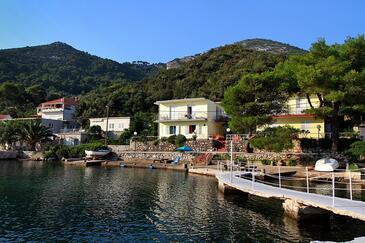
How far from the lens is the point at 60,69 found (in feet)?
506

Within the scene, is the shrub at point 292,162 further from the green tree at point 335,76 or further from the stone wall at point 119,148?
the stone wall at point 119,148

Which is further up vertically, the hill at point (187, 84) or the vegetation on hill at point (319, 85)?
the hill at point (187, 84)

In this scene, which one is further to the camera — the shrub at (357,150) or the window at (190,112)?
the window at (190,112)

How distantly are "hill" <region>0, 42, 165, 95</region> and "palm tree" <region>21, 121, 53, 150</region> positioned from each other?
6218 centimetres

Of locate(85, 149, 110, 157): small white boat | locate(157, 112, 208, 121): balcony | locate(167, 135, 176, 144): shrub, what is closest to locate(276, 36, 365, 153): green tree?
locate(157, 112, 208, 121): balcony

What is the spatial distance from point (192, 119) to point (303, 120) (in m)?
15.7

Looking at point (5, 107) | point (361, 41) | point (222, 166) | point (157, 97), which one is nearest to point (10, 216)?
point (222, 166)

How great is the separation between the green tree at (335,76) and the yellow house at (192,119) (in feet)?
56.5

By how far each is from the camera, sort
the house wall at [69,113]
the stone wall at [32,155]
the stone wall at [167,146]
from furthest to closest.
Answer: the house wall at [69,113] → the stone wall at [32,155] → the stone wall at [167,146]

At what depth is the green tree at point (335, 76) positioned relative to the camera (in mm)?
34375

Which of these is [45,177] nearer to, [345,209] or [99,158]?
[99,158]

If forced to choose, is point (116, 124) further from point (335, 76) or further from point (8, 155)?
point (335, 76)

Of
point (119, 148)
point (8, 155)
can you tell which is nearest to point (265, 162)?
point (119, 148)

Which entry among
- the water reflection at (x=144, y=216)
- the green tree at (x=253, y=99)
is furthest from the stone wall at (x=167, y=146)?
the water reflection at (x=144, y=216)
